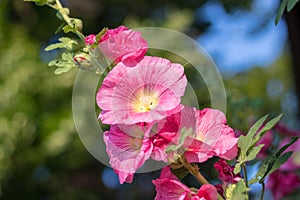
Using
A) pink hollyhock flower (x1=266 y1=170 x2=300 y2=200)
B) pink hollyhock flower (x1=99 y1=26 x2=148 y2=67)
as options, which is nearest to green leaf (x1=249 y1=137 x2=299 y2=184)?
pink hollyhock flower (x1=99 y1=26 x2=148 y2=67)

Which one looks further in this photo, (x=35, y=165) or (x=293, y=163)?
(x=35, y=165)

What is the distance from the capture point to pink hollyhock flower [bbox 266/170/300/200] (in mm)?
1039

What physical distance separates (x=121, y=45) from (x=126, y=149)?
0.09 metres

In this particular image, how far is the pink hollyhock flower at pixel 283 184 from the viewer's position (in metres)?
1.04

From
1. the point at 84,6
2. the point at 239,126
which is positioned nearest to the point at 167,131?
the point at 239,126

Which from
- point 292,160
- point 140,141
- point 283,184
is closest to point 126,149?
point 140,141

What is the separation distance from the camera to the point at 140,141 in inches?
20.8

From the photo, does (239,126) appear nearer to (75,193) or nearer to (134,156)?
(134,156)

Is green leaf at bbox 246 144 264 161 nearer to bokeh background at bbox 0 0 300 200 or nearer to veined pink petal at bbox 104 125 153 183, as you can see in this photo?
veined pink petal at bbox 104 125 153 183

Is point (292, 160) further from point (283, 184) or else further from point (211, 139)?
point (211, 139)

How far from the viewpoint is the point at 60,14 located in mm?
626

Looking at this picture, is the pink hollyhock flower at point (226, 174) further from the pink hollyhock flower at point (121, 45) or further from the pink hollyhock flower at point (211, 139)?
the pink hollyhock flower at point (121, 45)


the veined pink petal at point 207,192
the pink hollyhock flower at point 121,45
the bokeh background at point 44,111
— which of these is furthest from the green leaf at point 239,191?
the bokeh background at point 44,111

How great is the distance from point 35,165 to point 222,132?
145cm
